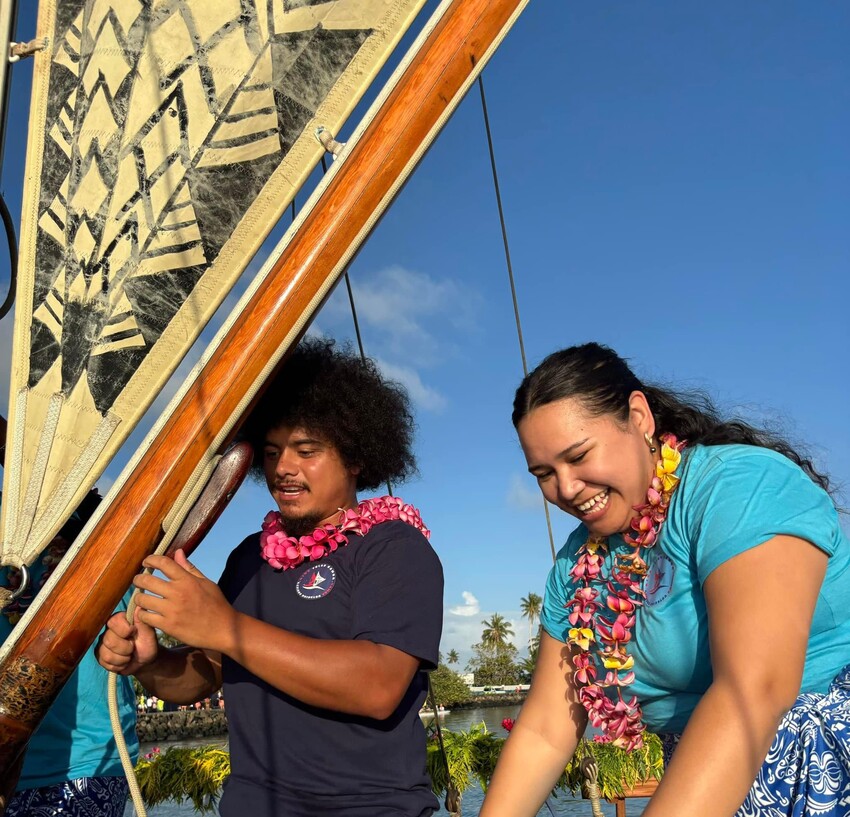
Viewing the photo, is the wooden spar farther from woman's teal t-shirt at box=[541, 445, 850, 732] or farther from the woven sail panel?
woman's teal t-shirt at box=[541, 445, 850, 732]

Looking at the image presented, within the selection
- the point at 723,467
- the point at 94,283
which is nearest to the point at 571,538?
the point at 723,467

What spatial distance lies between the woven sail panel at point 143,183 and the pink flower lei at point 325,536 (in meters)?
0.57

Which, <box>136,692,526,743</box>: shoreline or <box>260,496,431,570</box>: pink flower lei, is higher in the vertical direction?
<box>136,692,526,743</box>: shoreline

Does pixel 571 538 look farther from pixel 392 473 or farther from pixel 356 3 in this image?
pixel 356 3

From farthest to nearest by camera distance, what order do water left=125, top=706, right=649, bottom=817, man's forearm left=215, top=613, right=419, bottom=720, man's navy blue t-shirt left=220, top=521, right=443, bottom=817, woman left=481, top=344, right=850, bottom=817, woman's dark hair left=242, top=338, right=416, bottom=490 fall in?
water left=125, top=706, right=649, bottom=817 < woman's dark hair left=242, top=338, right=416, bottom=490 < man's navy blue t-shirt left=220, top=521, right=443, bottom=817 < man's forearm left=215, top=613, right=419, bottom=720 < woman left=481, top=344, right=850, bottom=817

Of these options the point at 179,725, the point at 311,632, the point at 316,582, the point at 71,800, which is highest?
the point at 179,725

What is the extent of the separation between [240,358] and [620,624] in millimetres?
929

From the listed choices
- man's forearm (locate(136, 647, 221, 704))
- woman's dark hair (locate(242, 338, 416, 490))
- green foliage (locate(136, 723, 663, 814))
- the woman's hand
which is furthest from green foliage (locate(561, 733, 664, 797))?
the woman's hand

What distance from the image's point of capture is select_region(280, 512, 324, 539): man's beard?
2.11 metres

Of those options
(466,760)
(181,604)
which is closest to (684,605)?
(181,604)

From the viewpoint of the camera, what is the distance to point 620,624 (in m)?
1.71

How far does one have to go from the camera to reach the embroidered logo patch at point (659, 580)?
1589mm

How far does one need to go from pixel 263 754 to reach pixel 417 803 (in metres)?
0.35

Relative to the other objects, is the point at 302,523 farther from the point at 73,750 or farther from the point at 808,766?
the point at 808,766
